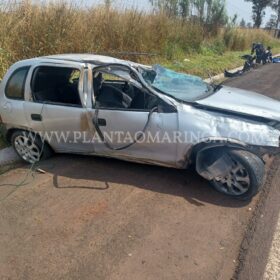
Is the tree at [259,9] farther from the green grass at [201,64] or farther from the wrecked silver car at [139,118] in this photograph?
the wrecked silver car at [139,118]

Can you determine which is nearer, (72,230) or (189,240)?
(189,240)

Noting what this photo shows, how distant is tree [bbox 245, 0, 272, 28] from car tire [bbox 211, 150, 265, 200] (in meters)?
48.9

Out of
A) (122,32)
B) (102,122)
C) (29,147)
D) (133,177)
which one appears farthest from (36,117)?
(122,32)

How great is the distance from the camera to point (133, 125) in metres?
4.22

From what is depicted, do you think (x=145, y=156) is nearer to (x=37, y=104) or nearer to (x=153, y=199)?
(x=153, y=199)

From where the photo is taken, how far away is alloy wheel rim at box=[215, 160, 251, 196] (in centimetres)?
387

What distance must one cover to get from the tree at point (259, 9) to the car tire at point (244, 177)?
48.9m

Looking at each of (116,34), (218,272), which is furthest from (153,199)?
(116,34)

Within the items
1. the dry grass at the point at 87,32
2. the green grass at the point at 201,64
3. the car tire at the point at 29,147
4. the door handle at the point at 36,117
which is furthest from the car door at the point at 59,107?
the green grass at the point at 201,64

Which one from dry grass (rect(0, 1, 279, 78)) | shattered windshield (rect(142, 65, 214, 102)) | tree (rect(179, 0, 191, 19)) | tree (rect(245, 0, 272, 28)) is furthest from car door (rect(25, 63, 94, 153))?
tree (rect(245, 0, 272, 28))

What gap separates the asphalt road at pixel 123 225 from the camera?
2.96 m

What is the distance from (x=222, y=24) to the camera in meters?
20.8

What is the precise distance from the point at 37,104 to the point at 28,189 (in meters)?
1.18

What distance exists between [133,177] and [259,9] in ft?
167
